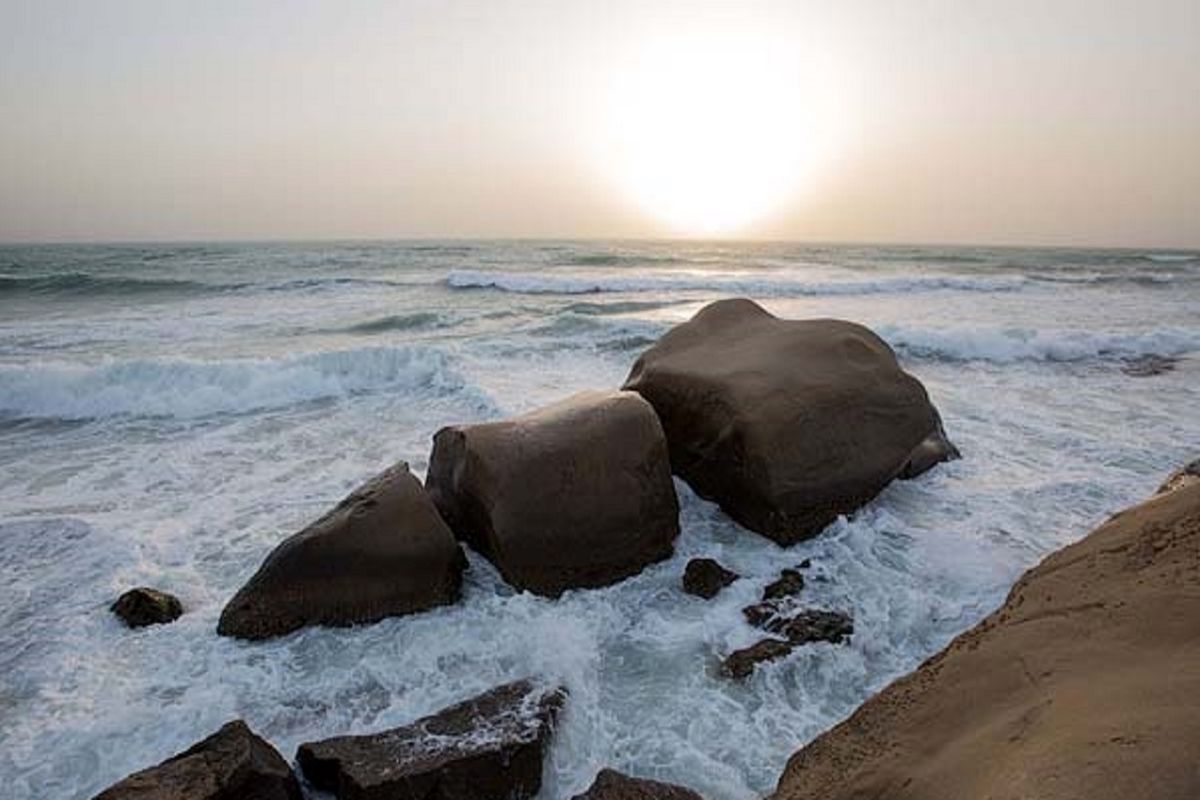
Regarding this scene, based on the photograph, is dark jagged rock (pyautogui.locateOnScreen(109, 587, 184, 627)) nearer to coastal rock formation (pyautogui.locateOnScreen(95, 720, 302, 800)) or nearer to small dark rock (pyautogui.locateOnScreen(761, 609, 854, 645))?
coastal rock formation (pyautogui.locateOnScreen(95, 720, 302, 800))

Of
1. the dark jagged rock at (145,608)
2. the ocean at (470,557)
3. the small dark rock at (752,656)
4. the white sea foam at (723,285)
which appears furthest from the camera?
the white sea foam at (723,285)

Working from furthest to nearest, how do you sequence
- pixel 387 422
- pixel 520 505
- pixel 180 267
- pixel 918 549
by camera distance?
pixel 180 267, pixel 387 422, pixel 918 549, pixel 520 505

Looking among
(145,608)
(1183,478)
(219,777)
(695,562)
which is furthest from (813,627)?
(145,608)

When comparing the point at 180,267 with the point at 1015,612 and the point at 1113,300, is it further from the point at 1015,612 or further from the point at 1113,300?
the point at 1015,612

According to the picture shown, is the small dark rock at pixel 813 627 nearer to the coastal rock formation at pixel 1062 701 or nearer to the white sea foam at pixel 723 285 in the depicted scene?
the coastal rock formation at pixel 1062 701

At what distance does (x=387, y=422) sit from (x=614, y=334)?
714cm

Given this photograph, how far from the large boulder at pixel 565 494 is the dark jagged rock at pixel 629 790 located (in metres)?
1.60

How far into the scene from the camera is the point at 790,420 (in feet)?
16.6

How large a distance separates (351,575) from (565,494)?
49.5 inches

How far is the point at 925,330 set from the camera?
1452cm

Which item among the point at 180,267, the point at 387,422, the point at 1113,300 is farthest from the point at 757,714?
the point at 180,267

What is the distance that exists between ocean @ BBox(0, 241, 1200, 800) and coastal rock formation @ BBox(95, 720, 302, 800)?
0.51 m

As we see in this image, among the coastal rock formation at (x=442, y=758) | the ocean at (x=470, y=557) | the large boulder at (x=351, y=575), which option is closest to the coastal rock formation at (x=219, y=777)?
the coastal rock formation at (x=442, y=758)

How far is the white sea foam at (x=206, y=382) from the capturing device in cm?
997
